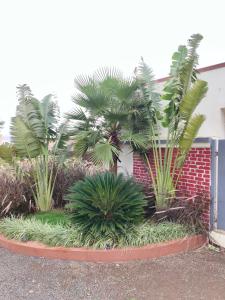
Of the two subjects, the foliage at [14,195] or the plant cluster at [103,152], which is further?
the foliage at [14,195]

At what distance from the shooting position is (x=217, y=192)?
21.1 ft

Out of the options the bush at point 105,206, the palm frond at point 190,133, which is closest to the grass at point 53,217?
the bush at point 105,206

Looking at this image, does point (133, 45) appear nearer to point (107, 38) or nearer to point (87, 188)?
point (107, 38)

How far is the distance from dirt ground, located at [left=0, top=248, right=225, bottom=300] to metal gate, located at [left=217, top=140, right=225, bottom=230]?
0.63 metres

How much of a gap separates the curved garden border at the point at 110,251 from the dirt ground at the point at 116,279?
0.46ft

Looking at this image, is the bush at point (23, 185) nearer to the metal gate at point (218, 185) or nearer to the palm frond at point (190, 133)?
the palm frond at point (190, 133)

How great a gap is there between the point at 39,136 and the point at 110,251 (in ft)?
12.5

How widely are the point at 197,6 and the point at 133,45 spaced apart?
3.00 metres

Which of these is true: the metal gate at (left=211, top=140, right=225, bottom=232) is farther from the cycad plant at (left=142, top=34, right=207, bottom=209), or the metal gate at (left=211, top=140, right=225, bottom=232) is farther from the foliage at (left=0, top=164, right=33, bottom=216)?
the foliage at (left=0, top=164, right=33, bottom=216)

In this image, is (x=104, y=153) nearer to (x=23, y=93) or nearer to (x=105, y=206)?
(x=105, y=206)

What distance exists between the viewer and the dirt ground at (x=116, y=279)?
14.8ft

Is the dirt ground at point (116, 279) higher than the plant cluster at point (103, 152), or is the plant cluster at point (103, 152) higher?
the plant cluster at point (103, 152)

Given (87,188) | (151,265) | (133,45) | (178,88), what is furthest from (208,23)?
(151,265)

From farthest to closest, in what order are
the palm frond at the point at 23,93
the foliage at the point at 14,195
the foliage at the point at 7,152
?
1. the palm frond at the point at 23,93
2. the foliage at the point at 7,152
3. the foliage at the point at 14,195
